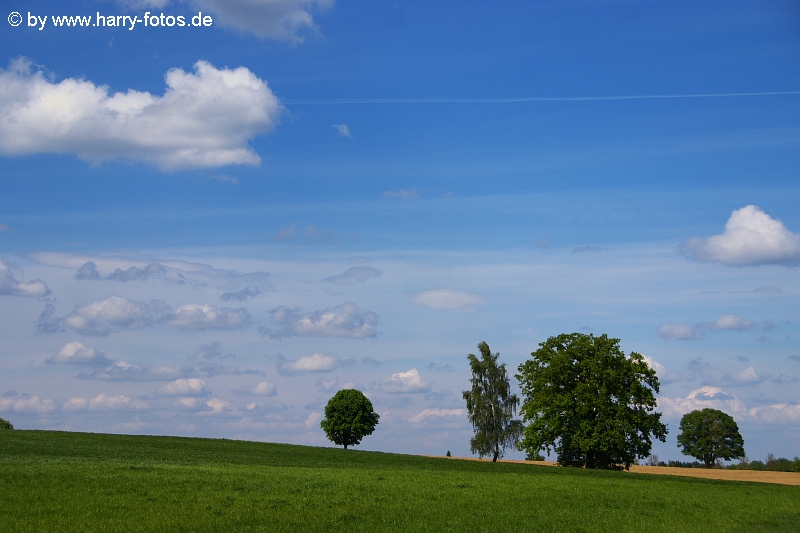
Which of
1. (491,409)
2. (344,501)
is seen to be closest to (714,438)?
(491,409)

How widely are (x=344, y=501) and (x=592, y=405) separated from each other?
3670 cm

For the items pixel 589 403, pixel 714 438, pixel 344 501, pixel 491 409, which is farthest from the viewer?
pixel 714 438

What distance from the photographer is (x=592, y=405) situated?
6412cm

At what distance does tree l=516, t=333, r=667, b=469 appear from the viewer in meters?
63.7

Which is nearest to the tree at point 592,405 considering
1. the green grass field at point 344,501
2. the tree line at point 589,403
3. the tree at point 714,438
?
the tree line at point 589,403

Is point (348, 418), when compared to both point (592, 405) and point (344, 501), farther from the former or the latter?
point (344, 501)

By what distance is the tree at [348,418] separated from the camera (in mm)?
88125

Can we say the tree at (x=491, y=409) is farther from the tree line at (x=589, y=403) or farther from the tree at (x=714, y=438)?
the tree at (x=714, y=438)

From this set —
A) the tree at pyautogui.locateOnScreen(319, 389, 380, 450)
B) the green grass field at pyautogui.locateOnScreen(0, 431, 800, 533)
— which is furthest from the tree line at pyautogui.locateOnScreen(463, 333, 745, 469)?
the tree at pyautogui.locateOnScreen(319, 389, 380, 450)

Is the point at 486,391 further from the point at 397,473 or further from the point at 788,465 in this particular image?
the point at 788,465

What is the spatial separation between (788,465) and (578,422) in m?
53.7

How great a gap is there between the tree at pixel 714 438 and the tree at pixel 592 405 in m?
47.4

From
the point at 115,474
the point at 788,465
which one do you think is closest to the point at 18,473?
the point at 115,474

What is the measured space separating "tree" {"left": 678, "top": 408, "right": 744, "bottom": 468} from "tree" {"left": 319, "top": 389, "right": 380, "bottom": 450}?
5247cm
